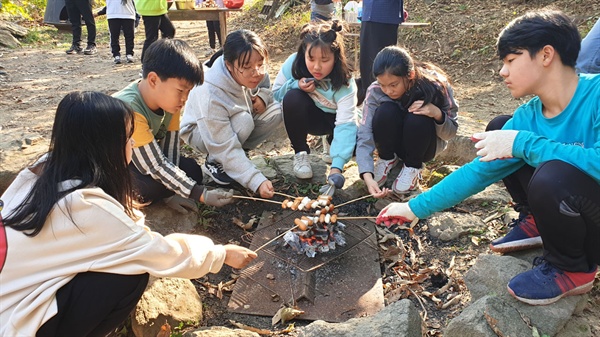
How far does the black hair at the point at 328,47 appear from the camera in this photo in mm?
3463

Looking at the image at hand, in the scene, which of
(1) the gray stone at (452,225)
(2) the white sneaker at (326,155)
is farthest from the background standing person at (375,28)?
(1) the gray stone at (452,225)

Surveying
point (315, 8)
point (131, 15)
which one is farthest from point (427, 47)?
point (131, 15)

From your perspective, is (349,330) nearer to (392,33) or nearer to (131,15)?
(392,33)

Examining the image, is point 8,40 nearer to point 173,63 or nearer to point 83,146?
point 173,63

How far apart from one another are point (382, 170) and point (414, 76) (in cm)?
73

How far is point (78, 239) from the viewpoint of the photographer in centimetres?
181

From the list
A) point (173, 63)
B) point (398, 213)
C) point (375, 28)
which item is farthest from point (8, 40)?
point (398, 213)

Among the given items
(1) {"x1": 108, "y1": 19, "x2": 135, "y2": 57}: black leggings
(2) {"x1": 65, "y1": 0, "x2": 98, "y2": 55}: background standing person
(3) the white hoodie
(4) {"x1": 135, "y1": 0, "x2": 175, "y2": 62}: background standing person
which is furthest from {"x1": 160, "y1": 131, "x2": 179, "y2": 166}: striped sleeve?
(2) {"x1": 65, "y1": 0, "x2": 98, "y2": 55}: background standing person

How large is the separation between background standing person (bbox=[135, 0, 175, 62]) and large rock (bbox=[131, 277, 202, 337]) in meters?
5.60

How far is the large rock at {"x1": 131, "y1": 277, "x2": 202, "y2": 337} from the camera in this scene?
2379 millimetres

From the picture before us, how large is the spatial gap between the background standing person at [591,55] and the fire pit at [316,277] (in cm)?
→ 171

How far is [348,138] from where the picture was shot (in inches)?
140

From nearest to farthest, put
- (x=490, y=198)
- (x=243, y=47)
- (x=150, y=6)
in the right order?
(x=243, y=47)
(x=490, y=198)
(x=150, y=6)

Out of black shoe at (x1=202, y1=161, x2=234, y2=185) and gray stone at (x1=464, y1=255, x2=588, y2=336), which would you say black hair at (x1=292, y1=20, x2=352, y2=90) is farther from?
gray stone at (x1=464, y1=255, x2=588, y2=336)
